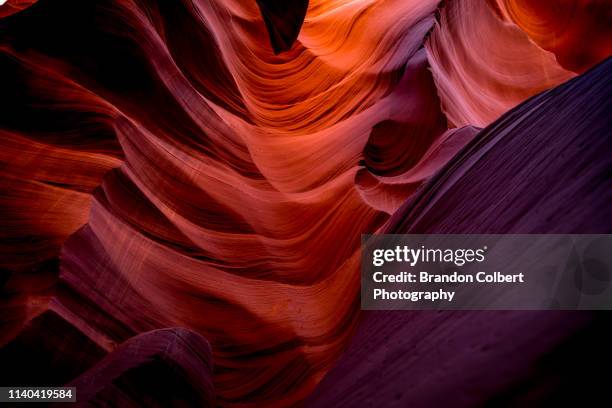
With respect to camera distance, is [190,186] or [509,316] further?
[190,186]

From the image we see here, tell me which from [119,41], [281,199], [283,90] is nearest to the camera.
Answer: [119,41]

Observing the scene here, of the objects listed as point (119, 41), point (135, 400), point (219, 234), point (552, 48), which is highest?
point (552, 48)

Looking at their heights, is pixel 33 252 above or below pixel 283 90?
below

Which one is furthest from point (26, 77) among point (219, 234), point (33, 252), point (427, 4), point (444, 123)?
point (427, 4)

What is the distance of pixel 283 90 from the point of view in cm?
259

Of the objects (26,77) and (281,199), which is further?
(281,199)

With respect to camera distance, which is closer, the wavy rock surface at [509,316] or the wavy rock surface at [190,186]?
the wavy rock surface at [509,316]

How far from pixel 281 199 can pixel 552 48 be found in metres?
2.77

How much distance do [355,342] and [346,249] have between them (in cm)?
64

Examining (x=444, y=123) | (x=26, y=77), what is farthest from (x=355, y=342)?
(x=444, y=123)

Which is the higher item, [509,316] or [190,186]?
Answer: [190,186]

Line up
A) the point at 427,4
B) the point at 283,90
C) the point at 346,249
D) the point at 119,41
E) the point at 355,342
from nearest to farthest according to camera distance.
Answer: the point at 355,342
the point at 119,41
the point at 346,249
the point at 283,90
the point at 427,4

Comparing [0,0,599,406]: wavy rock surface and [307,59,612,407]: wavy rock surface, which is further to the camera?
[0,0,599,406]: wavy rock surface

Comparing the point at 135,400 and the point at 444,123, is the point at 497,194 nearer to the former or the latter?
the point at 135,400
